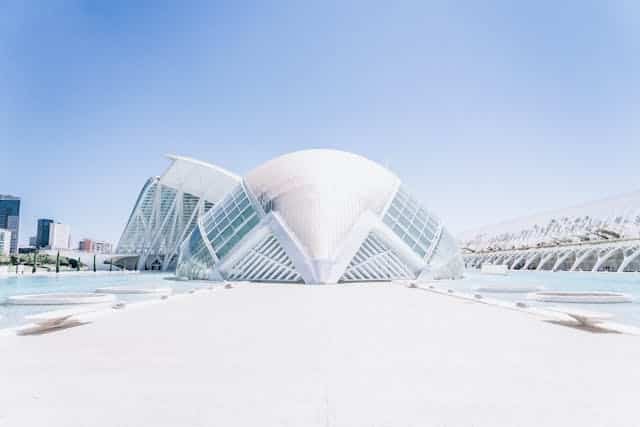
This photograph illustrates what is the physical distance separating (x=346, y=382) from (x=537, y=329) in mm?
5025

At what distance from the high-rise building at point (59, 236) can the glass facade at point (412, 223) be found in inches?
6812

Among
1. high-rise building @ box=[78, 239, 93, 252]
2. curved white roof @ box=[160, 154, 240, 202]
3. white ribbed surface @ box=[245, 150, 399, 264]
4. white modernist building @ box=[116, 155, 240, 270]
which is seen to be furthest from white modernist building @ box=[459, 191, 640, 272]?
high-rise building @ box=[78, 239, 93, 252]

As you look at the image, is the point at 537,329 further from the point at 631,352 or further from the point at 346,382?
the point at 346,382

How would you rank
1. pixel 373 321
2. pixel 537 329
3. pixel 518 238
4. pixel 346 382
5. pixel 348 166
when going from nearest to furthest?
1. pixel 346 382
2. pixel 537 329
3. pixel 373 321
4. pixel 348 166
5. pixel 518 238

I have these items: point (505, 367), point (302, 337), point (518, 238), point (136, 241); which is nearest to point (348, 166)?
point (302, 337)

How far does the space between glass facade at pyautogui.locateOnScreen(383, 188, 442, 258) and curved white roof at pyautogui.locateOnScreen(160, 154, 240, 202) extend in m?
23.9

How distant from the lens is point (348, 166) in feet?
97.8

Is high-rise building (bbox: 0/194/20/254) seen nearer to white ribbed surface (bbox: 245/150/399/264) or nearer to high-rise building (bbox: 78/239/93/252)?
high-rise building (bbox: 78/239/93/252)

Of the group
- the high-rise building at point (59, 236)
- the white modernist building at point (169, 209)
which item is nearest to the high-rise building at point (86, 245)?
the high-rise building at point (59, 236)

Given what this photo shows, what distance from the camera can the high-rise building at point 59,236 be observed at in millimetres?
175350

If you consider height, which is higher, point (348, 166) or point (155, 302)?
point (348, 166)

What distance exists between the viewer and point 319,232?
2430cm

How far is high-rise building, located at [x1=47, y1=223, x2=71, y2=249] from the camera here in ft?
575

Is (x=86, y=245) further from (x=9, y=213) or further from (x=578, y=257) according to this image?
(x=578, y=257)
